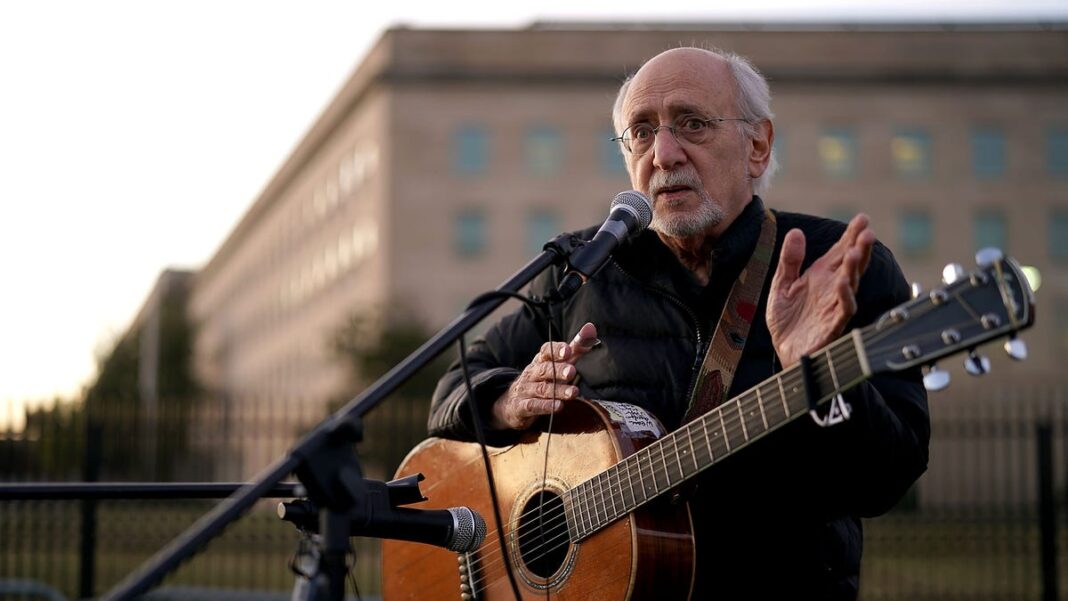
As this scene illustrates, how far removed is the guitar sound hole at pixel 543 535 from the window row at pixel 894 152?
45.0 metres

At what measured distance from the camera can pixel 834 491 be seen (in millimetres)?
3490

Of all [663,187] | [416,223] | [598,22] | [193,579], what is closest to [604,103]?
[598,22]

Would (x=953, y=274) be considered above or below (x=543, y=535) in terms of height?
above

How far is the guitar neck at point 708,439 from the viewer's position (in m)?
2.92

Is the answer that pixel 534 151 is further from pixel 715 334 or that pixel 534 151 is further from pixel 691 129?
pixel 715 334

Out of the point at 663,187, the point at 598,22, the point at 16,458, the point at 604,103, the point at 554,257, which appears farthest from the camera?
the point at 598,22

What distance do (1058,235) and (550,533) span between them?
4934 cm

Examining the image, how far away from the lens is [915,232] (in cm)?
4853

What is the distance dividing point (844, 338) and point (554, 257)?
809mm

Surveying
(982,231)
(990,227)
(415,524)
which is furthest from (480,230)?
(415,524)

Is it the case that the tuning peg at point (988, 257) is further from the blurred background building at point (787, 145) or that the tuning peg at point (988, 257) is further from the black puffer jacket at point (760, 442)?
the blurred background building at point (787, 145)

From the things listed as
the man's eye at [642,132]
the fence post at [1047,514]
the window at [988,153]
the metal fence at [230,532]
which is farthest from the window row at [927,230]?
the man's eye at [642,132]

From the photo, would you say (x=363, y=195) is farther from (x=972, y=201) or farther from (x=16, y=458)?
(x=16, y=458)

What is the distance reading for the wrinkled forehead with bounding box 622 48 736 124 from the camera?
4141 millimetres
